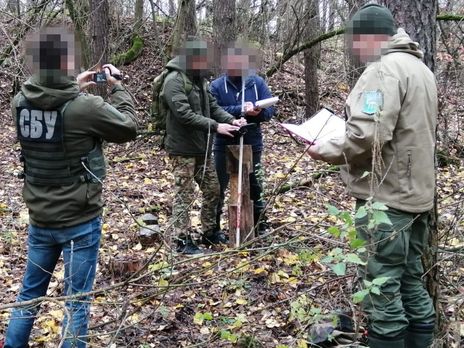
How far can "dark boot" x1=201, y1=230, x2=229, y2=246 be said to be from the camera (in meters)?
5.63

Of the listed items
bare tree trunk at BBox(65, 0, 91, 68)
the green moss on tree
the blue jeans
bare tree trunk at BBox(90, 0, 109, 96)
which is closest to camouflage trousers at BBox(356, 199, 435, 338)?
the blue jeans

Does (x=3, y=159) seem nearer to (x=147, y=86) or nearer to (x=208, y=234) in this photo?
(x=147, y=86)

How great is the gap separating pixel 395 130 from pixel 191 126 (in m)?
2.49

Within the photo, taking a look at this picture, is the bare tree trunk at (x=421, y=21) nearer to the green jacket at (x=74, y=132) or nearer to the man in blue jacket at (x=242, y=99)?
the green jacket at (x=74, y=132)

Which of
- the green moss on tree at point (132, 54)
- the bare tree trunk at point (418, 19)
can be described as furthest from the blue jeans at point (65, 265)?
the green moss on tree at point (132, 54)

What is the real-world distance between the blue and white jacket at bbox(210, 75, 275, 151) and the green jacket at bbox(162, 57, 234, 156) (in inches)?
4.5

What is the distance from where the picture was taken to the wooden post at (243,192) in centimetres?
523

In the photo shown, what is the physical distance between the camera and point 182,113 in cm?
498

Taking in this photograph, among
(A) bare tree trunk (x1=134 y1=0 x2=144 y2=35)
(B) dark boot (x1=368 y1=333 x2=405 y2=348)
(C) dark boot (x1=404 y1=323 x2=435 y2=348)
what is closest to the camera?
(B) dark boot (x1=368 y1=333 x2=405 y2=348)

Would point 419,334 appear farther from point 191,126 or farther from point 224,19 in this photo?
point 224,19

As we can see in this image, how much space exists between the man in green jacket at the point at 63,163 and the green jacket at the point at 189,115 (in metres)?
1.60

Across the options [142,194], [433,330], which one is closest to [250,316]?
[433,330]

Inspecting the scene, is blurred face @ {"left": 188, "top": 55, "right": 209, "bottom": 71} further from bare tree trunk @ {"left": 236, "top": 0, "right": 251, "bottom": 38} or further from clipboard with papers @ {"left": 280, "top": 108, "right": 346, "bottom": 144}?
bare tree trunk @ {"left": 236, "top": 0, "right": 251, "bottom": 38}

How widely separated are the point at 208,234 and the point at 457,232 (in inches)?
96.9
